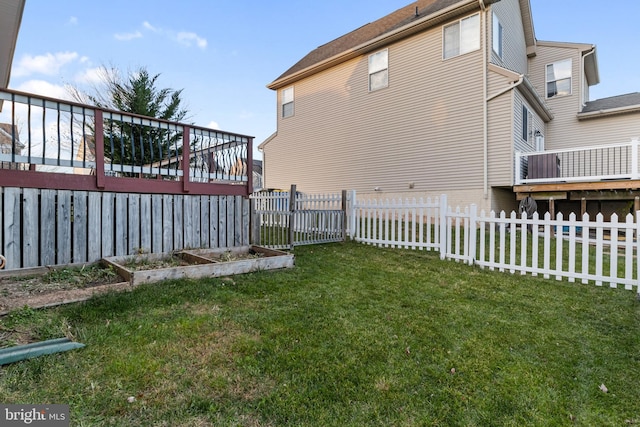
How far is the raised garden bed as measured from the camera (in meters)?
3.88

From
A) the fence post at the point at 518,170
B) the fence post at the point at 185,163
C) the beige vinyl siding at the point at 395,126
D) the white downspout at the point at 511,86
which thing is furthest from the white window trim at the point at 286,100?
the fence post at the point at 185,163

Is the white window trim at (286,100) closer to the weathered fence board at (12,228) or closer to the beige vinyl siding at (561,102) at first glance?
the beige vinyl siding at (561,102)

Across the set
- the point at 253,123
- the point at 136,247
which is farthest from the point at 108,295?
the point at 253,123

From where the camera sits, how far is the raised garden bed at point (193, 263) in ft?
12.7

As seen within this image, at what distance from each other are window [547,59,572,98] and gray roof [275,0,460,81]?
19.5 feet

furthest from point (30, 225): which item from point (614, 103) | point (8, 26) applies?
point (614, 103)

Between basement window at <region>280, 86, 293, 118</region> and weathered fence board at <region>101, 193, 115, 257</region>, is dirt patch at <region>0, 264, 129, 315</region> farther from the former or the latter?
basement window at <region>280, 86, 293, 118</region>

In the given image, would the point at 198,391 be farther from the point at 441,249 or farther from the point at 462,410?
the point at 441,249

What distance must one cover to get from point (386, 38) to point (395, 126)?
10.7ft

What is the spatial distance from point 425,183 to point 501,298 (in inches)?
310

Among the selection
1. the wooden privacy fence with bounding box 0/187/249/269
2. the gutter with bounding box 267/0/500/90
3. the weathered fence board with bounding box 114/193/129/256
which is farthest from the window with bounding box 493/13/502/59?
the weathered fence board with bounding box 114/193/129/256

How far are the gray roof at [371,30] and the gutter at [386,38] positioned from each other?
25 centimetres

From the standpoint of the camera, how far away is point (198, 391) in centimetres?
194

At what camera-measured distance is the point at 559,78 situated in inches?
527
